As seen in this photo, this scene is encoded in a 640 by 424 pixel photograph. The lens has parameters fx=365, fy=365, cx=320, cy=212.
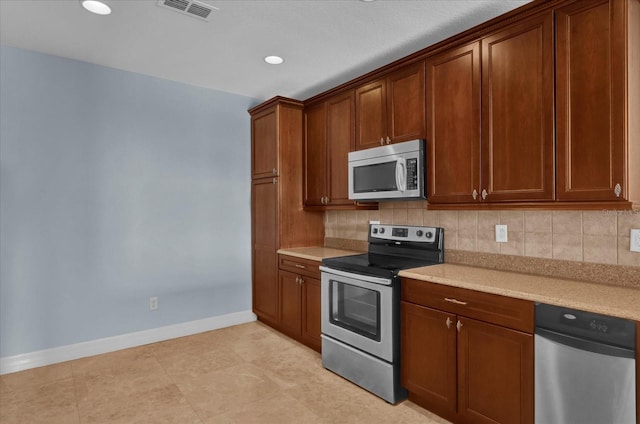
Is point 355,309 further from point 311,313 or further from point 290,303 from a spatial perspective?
point 290,303

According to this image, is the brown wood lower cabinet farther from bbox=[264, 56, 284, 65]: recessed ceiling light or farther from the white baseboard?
bbox=[264, 56, 284, 65]: recessed ceiling light

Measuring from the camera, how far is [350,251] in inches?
140

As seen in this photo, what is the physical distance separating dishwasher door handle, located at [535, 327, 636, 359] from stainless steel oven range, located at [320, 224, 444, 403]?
0.90 metres

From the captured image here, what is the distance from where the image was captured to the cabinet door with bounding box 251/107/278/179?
375cm

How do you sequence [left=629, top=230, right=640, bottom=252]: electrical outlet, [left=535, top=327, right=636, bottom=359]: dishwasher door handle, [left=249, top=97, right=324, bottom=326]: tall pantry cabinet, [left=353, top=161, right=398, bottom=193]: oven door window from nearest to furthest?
[left=535, top=327, right=636, bottom=359]: dishwasher door handle < [left=629, top=230, right=640, bottom=252]: electrical outlet < [left=353, top=161, right=398, bottom=193]: oven door window < [left=249, top=97, right=324, bottom=326]: tall pantry cabinet

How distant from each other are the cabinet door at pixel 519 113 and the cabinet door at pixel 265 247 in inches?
84.8

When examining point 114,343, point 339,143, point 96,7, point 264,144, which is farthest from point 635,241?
point 114,343

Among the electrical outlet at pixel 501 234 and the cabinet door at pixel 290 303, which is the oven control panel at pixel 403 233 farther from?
the cabinet door at pixel 290 303

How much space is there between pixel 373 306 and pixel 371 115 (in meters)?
1.54

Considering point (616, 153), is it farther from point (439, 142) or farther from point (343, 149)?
point (343, 149)

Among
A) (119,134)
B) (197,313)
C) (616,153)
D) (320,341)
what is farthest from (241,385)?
(616,153)

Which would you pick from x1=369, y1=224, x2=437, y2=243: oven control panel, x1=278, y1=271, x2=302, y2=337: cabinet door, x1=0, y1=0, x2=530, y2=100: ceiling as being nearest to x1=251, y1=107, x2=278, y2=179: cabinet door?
A: x1=0, y1=0, x2=530, y2=100: ceiling

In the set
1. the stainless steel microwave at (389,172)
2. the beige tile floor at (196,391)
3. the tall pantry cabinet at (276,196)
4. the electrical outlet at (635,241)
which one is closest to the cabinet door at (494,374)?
the beige tile floor at (196,391)

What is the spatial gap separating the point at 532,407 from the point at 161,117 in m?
3.68
